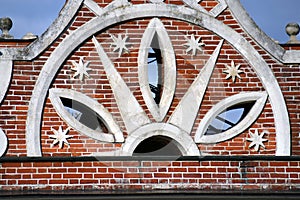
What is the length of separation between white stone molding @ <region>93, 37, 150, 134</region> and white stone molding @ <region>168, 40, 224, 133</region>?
0.45 metres

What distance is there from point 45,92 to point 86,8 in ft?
4.66

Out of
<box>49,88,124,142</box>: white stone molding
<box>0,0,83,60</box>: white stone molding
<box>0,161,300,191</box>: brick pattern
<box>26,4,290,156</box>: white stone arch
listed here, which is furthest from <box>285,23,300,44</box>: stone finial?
<box>0,0,83,60</box>: white stone molding

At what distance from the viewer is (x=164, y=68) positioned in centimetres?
1612

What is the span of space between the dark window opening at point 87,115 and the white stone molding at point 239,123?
140 cm

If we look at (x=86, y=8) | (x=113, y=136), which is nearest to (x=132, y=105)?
(x=113, y=136)

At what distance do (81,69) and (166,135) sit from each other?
5.08 ft

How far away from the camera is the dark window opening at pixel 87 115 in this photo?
52.0ft

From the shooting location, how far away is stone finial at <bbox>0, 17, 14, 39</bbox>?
53.2 ft

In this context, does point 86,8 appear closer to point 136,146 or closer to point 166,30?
point 166,30

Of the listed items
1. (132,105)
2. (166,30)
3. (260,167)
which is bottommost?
(260,167)

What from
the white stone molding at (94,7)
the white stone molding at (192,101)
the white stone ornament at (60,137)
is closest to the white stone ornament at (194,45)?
the white stone molding at (192,101)

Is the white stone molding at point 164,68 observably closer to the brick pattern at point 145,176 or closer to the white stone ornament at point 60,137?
the brick pattern at point 145,176

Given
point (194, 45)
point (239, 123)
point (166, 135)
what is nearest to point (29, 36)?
point (194, 45)

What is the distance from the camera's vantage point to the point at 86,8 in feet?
53.3
